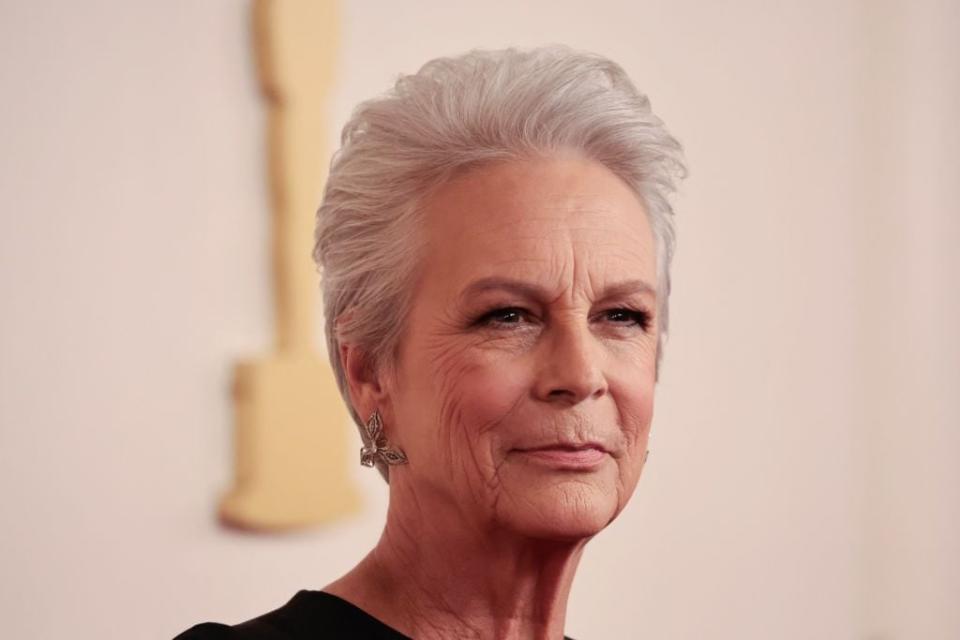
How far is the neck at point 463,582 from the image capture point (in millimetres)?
1499

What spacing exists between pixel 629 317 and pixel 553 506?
24cm

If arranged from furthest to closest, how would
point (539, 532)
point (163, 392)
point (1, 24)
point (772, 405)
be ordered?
point (772, 405)
point (163, 392)
point (1, 24)
point (539, 532)

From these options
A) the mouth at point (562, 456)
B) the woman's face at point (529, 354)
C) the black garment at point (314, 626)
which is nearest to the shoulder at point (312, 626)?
the black garment at point (314, 626)

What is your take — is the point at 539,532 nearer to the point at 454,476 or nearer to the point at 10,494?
the point at 454,476

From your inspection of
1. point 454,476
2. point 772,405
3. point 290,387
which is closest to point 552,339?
point 454,476

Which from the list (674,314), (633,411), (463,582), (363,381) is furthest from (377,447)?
(674,314)

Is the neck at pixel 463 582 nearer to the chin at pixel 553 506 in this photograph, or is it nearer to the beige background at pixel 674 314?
the chin at pixel 553 506

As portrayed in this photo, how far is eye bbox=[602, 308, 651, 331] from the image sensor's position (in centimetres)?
150

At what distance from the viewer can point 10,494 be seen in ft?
7.28

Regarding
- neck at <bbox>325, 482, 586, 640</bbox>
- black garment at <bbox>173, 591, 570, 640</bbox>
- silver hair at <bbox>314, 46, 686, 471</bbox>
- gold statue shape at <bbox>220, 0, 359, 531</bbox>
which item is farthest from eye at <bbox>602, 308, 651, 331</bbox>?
gold statue shape at <bbox>220, 0, 359, 531</bbox>

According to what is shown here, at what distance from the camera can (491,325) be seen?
1447 mm

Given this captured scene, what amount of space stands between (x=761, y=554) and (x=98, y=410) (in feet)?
5.57

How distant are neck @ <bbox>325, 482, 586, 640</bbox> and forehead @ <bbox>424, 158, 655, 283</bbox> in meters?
0.28

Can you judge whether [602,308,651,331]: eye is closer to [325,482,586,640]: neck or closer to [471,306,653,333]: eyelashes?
[471,306,653,333]: eyelashes
